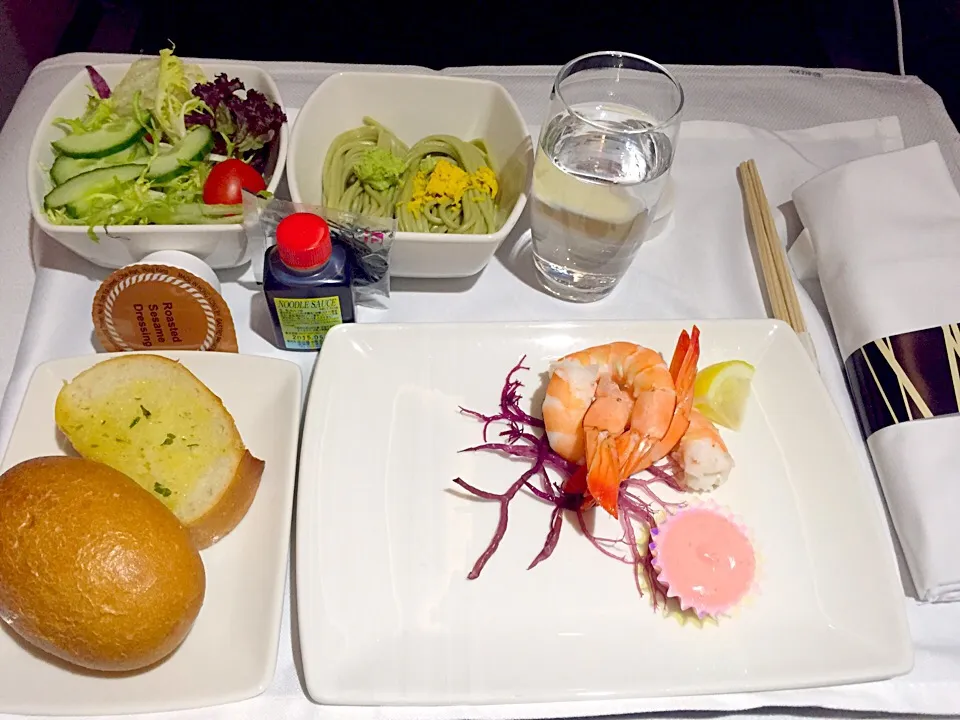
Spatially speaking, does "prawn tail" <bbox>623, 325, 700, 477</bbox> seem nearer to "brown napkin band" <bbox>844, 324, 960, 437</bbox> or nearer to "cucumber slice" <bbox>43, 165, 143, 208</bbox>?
"brown napkin band" <bbox>844, 324, 960, 437</bbox>

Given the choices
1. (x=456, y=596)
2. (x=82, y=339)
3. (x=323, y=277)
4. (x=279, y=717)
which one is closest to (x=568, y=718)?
(x=456, y=596)

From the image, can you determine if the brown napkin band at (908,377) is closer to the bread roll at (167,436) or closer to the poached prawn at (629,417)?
the poached prawn at (629,417)

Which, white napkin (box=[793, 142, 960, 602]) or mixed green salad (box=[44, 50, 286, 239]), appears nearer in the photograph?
white napkin (box=[793, 142, 960, 602])

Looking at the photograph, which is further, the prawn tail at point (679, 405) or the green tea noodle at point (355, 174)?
the green tea noodle at point (355, 174)

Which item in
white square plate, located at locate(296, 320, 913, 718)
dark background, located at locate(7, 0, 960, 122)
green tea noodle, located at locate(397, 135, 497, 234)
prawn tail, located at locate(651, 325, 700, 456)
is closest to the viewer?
white square plate, located at locate(296, 320, 913, 718)

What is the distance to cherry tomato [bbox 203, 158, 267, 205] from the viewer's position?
1156 mm

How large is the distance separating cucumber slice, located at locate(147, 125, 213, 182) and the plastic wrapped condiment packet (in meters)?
0.20

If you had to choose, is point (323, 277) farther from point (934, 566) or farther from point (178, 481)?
point (934, 566)

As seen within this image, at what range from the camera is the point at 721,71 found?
1.64m

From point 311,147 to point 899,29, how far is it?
5.19 ft

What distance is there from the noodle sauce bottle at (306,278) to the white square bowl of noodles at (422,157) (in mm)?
123

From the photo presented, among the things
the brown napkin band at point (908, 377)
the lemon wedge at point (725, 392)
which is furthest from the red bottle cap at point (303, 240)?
the brown napkin band at point (908, 377)

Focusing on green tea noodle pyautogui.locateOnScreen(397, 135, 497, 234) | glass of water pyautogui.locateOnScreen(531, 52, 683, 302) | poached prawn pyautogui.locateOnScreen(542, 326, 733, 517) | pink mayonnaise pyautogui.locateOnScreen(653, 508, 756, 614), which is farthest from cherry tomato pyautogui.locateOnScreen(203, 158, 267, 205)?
pink mayonnaise pyautogui.locateOnScreen(653, 508, 756, 614)

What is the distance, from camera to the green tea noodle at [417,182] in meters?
1.23
